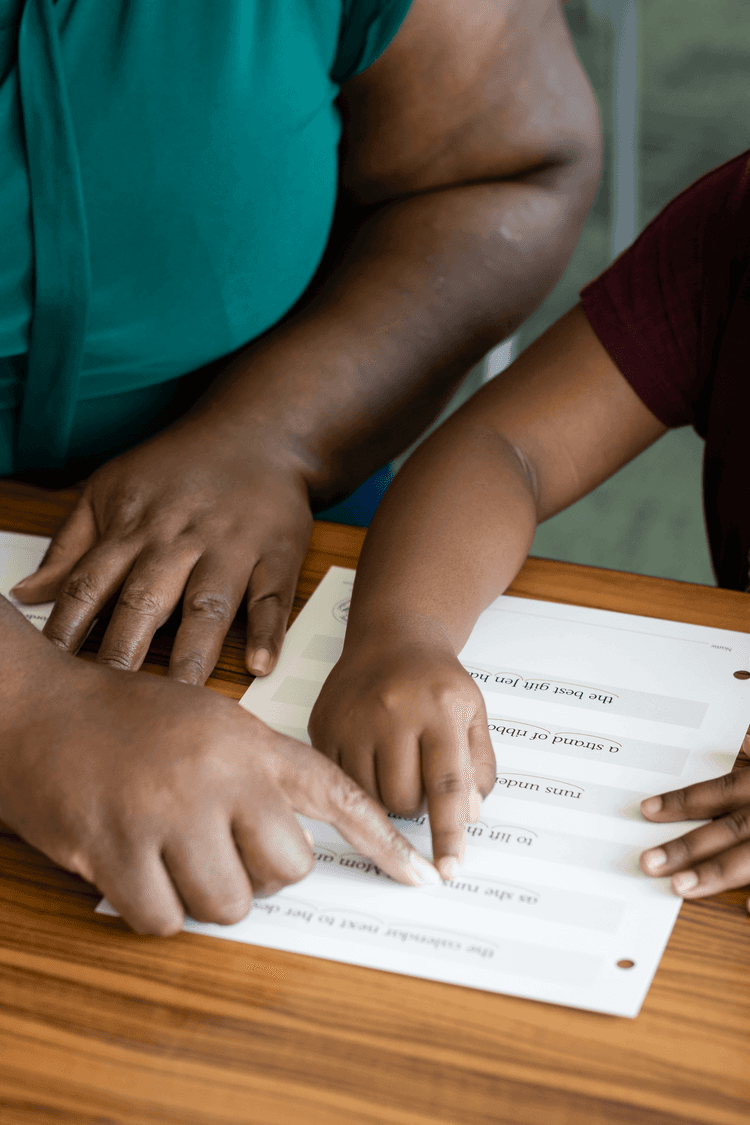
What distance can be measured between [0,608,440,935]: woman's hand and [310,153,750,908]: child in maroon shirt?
0.04m

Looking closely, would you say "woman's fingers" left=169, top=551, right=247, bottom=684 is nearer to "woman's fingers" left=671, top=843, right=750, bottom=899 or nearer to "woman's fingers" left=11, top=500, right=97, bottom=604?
"woman's fingers" left=11, top=500, right=97, bottom=604

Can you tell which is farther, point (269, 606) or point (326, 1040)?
point (269, 606)

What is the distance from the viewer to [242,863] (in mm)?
418

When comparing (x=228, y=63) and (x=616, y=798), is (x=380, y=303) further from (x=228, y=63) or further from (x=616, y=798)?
(x=616, y=798)

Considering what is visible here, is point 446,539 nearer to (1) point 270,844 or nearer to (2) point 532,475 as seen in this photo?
(2) point 532,475

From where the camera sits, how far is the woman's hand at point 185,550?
0.57m

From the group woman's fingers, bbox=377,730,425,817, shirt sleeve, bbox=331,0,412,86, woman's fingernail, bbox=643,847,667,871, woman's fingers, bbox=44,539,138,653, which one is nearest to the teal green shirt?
shirt sleeve, bbox=331,0,412,86

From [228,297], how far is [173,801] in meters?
0.40

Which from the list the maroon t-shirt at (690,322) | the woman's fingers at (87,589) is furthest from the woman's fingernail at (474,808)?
the maroon t-shirt at (690,322)

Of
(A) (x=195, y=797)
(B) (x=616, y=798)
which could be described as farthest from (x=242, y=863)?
(B) (x=616, y=798)

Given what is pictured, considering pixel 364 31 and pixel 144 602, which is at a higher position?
pixel 364 31

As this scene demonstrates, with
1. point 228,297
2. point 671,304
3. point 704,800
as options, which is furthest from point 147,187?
point 704,800

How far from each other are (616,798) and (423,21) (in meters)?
0.51

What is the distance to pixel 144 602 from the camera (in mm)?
578
